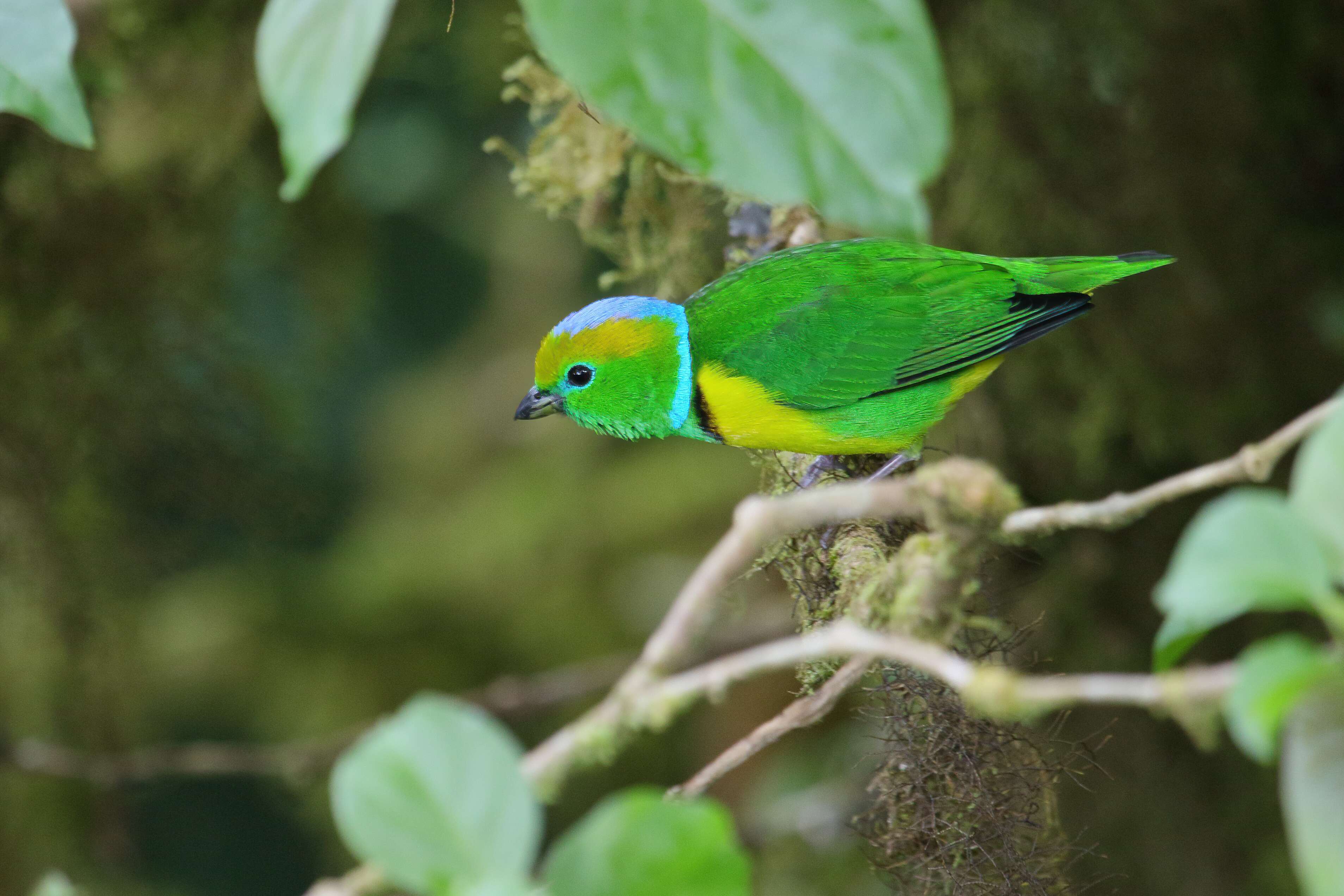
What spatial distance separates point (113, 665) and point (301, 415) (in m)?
0.83

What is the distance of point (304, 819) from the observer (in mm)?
3537

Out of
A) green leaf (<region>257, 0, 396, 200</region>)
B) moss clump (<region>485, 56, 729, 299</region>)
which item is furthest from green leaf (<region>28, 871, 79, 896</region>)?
moss clump (<region>485, 56, 729, 299</region>)

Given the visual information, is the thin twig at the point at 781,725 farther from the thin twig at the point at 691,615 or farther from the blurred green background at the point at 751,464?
the blurred green background at the point at 751,464

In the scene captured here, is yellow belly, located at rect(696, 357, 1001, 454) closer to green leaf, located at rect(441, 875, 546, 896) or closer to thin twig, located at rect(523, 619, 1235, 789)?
thin twig, located at rect(523, 619, 1235, 789)

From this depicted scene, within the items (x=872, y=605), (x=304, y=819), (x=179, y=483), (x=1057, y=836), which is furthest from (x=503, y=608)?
(x=872, y=605)

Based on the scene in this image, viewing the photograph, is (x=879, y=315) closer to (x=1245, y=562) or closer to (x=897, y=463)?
(x=897, y=463)

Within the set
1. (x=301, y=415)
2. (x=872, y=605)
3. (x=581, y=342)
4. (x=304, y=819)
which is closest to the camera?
(x=872, y=605)

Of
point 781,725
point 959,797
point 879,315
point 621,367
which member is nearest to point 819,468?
point 879,315

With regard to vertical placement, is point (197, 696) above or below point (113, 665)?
below

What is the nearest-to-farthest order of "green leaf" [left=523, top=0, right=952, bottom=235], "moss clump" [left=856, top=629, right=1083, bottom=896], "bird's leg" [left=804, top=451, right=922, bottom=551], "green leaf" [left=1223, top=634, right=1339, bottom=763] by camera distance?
"green leaf" [left=1223, top=634, right=1339, bottom=763], "green leaf" [left=523, top=0, right=952, bottom=235], "moss clump" [left=856, top=629, right=1083, bottom=896], "bird's leg" [left=804, top=451, right=922, bottom=551]

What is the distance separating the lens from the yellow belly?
2.01 meters

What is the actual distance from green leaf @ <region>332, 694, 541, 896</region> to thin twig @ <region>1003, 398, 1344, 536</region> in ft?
1.52

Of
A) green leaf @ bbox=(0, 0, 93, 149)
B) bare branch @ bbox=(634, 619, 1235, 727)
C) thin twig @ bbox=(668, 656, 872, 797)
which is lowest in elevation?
thin twig @ bbox=(668, 656, 872, 797)

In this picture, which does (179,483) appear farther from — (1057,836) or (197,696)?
(1057,836)
